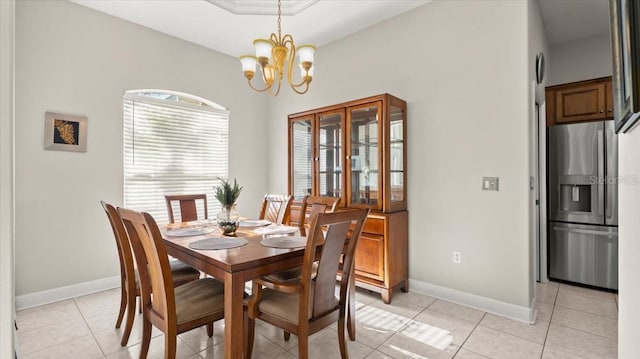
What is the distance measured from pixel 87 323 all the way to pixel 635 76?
338cm

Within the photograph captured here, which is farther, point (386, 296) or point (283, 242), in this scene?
point (386, 296)

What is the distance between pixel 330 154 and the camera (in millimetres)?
3455

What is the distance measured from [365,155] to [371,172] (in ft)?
0.62

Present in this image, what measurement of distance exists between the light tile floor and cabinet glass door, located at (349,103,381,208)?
100 centimetres

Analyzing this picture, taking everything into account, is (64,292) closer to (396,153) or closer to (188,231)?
(188,231)

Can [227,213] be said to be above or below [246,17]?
below

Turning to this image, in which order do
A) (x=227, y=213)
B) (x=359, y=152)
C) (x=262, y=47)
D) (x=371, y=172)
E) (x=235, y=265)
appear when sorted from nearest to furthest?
1. (x=235, y=265)
2. (x=262, y=47)
3. (x=227, y=213)
4. (x=371, y=172)
5. (x=359, y=152)

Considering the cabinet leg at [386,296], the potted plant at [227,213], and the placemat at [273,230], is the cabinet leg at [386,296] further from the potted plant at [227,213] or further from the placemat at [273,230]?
the potted plant at [227,213]

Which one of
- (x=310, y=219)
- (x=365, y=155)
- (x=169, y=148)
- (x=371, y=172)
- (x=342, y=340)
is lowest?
(x=342, y=340)

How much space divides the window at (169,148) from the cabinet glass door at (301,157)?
3.19 feet

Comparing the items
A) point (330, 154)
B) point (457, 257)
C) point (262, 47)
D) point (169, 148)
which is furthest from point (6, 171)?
point (457, 257)

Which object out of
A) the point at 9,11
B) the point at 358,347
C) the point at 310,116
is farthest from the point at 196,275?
the point at 310,116

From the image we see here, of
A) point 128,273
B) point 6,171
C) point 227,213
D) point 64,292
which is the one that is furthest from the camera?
point 64,292

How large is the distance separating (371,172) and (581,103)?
249 centimetres
